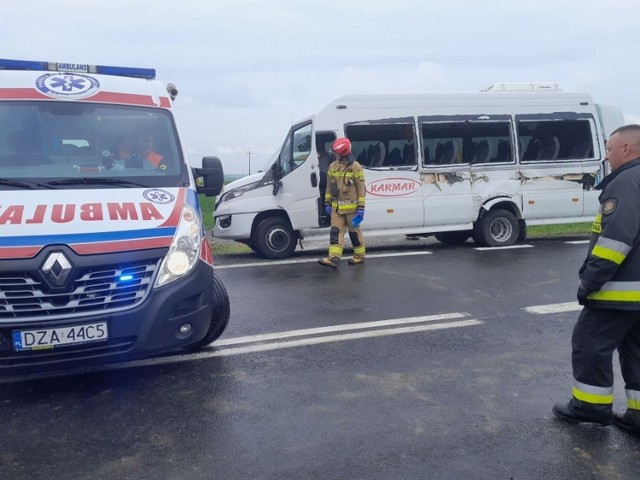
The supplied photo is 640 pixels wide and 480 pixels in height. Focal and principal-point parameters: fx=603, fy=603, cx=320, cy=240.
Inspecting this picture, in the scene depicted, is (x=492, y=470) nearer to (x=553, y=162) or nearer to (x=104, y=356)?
(x=104, y=356)

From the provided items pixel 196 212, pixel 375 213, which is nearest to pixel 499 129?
pixel 375 213

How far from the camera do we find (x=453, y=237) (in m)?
12.4

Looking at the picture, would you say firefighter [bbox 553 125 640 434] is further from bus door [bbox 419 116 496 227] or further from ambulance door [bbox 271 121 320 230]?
bus door [bbox 419 116 496 227]

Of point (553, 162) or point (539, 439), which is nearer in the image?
point (539, 439)

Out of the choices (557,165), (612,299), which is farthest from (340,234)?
(612,299)

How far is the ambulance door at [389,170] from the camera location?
10.6 m

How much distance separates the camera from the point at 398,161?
10820mm

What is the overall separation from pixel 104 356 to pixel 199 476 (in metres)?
1.23

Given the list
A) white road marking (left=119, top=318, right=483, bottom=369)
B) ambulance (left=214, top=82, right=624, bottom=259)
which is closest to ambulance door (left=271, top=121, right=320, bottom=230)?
ambulance (left=214, top=82, right=624, bottom=259)

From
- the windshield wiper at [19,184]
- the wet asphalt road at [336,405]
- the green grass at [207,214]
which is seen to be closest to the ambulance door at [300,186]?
the green grass at [207,214]

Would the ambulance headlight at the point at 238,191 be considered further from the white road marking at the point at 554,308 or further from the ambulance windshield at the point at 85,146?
the white road marking at the point at 554,308

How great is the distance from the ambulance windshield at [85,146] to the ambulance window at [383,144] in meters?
5.65

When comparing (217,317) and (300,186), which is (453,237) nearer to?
(300,186)

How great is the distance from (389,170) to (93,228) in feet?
24.3
